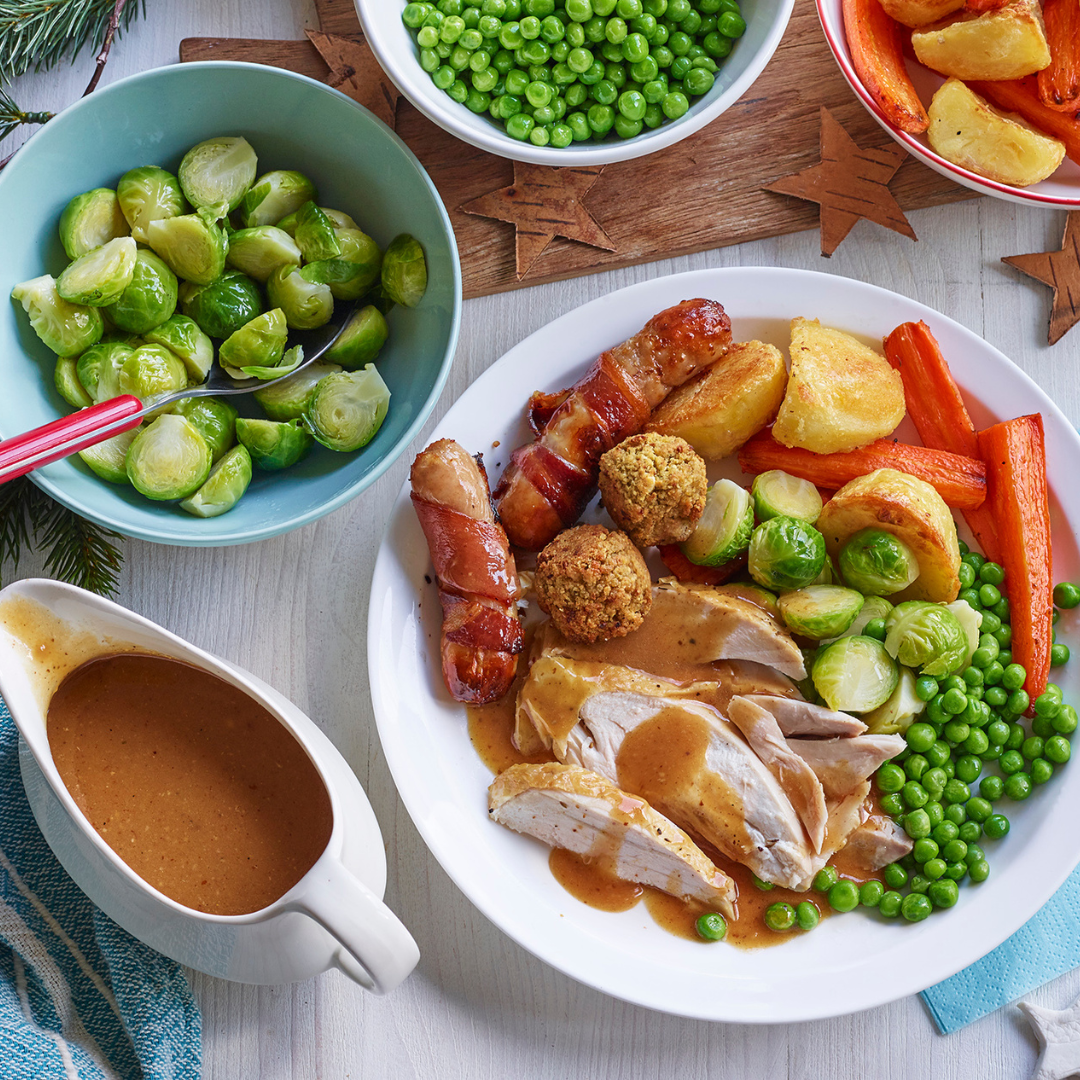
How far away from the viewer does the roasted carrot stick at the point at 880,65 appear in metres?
2.66

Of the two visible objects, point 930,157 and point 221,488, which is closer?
point 221,488

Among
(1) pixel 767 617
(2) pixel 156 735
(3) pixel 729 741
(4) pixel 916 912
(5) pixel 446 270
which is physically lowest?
(4) pixel 916 912

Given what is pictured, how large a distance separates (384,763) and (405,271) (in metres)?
1.49

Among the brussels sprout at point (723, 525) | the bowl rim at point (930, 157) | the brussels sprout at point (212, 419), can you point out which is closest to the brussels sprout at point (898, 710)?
the brussels sprout at point (723, 525)

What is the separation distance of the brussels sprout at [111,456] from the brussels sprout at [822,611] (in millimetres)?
1906

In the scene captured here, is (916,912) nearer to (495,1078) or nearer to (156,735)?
(495,1078)

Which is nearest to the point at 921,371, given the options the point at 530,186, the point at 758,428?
the point at 758,428

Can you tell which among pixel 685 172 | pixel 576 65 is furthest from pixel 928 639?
pixel 576 65

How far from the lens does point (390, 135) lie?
2523mm

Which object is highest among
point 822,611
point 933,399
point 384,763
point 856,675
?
point 933,399

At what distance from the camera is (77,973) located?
2.72 m

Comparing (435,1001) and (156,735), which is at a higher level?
(156,735)

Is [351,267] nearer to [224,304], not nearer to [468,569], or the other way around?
[224,304]

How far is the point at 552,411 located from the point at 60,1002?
7.38ft
